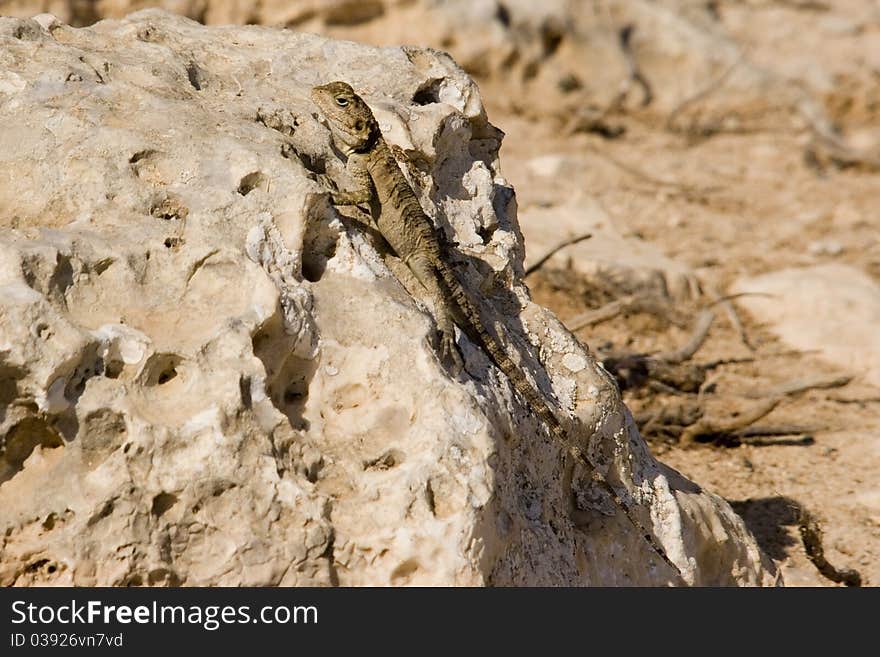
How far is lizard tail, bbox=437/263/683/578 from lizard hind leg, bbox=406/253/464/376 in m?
0.04

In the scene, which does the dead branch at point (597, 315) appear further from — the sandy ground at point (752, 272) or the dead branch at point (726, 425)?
the dead branch at point (726, 425)

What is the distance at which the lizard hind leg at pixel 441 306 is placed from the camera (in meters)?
3.38

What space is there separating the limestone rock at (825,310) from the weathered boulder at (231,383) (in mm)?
4092

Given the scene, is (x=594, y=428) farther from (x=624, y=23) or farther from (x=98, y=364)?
(x=624, y=23)

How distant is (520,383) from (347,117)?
1148 millimetres

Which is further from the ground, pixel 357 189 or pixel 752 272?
pixel 357 189

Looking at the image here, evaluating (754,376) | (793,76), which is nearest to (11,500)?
(754,376)

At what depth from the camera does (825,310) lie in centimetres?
819

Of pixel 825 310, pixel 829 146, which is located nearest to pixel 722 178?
pixel 829 146

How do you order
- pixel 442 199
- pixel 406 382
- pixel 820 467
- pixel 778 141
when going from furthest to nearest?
pixel 778 141 → pixel 820 467 → pixel 442 199 → pixel 406 382

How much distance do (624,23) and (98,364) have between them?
11562 mm

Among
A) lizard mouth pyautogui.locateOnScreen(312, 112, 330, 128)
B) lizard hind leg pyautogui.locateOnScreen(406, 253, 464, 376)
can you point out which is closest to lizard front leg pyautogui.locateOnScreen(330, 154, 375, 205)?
lizard mouth pyautogui.locateOnScreen(312, 112, 330, 128)

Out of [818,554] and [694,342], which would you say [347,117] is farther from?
[694,342]

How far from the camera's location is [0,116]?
3.57m
